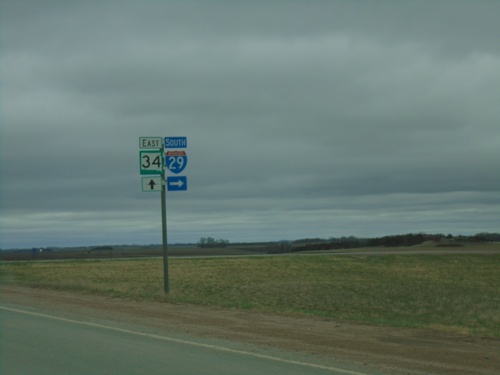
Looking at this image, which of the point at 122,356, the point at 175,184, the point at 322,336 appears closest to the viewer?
the point at 122,356

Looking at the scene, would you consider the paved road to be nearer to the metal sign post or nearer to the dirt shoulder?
the dirt shoulder

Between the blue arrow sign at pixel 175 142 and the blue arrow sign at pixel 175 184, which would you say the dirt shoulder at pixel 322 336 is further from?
the blue arrow sign at pixel 175 142

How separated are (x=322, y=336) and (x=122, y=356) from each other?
4448 mm

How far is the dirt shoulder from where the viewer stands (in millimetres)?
10523

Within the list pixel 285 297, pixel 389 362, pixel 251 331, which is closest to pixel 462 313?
pixel 285 297

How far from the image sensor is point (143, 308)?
62.0 feet

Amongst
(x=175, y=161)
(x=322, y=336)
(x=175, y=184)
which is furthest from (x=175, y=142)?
→ (x=322, y=336)

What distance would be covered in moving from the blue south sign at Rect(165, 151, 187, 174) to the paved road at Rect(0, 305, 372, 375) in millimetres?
9326

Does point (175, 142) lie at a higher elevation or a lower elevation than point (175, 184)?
higher

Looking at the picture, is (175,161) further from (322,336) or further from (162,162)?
(322,336)

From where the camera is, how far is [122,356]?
35.2 ft

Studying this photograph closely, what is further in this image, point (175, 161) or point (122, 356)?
point (175, 161)

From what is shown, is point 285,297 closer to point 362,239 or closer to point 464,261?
point 464,261

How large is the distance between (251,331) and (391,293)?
1708cm
